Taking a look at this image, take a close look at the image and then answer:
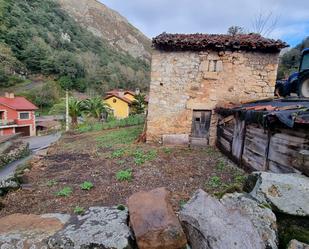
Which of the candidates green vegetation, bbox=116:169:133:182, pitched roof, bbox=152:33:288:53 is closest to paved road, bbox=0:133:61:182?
green vegetation, bbox=116:169:133:182

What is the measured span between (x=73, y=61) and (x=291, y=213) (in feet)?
186

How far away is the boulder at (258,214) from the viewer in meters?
1.56

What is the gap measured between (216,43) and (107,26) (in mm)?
109534

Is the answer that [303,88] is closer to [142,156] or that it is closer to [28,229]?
[142,156]

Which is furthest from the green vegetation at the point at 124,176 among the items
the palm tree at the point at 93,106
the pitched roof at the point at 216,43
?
the palm tree at the point at 93,106

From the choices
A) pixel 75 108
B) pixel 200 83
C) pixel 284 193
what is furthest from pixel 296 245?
pixel 75 108

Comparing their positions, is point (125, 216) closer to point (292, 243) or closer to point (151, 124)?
point (292, 243)

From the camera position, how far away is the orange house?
96.3 feet

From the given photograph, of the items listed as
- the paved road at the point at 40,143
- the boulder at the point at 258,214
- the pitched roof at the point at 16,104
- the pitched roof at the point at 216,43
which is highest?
the pitched roof at the point at 216,43

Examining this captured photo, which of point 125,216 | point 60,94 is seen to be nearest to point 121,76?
point 60,94

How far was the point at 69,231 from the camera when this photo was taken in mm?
1599

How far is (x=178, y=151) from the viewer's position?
8.38m

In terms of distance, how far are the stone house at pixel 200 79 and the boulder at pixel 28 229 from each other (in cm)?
781

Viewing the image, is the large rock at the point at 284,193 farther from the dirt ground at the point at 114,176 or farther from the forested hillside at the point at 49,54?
the forested hillside at the point at 49,54
